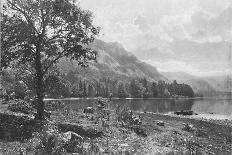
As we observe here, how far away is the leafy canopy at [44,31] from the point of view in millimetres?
30516

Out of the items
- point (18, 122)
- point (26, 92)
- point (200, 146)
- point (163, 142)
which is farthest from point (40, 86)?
point (26, 92)

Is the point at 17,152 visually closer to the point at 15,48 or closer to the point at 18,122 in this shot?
the point at 18,122

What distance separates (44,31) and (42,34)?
40cm

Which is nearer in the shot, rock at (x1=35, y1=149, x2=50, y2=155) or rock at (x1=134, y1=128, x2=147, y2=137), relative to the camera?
rock at (x1=35, y1=149, x2=50, y2=155)

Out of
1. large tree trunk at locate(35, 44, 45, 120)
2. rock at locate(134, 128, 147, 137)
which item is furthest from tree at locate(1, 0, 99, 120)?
rock at locate(134, 128, 147, 137)

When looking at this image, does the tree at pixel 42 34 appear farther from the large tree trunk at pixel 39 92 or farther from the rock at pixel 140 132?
the rock at pixel 140 132

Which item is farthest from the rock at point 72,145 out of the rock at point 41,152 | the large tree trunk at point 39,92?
the large tree trunk at point 39,92

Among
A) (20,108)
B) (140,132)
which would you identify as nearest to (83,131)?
(140,132)

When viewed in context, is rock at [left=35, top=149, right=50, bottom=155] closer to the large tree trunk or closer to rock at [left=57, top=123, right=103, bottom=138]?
rock at [left=57, top=123, right=103, bottom=138]

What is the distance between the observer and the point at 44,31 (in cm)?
3209

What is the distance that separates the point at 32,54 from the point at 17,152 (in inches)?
636

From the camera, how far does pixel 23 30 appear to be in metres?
30.4

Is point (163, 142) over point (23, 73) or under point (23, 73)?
under

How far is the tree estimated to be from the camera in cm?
3055
